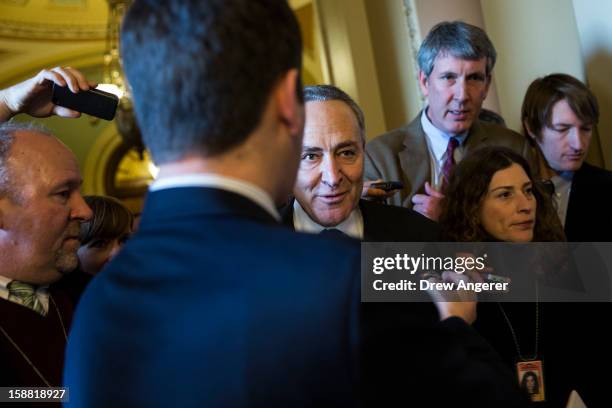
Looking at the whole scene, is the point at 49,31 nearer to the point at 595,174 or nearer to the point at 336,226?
the point at 595,174

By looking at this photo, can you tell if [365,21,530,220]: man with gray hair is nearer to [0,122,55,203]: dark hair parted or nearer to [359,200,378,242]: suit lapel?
[359,200,378,242]: suit lapel

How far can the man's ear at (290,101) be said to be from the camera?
3.19ft

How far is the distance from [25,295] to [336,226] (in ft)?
2.95

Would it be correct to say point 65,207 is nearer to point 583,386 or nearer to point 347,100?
point 347,100

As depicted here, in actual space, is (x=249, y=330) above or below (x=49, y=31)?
below

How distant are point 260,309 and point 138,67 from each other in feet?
1.16

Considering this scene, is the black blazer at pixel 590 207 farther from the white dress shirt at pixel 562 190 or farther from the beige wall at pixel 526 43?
the beige wall at pixel 526 43

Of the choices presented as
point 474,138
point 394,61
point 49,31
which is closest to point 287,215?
point 474,138

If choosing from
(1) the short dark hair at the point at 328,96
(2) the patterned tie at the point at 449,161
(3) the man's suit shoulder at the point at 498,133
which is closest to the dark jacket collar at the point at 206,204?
(1) the short dark hair at the point at 328,96

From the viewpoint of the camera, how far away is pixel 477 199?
2.61 meters

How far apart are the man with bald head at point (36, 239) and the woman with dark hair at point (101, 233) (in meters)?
0.84

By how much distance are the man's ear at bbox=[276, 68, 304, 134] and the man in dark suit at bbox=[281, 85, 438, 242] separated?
1183 millimetres

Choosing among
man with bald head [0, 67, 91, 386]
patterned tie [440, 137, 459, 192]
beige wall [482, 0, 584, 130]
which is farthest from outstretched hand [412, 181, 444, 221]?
beige wall [482, 0, 584, 130]

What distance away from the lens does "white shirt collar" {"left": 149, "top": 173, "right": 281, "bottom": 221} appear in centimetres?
95
